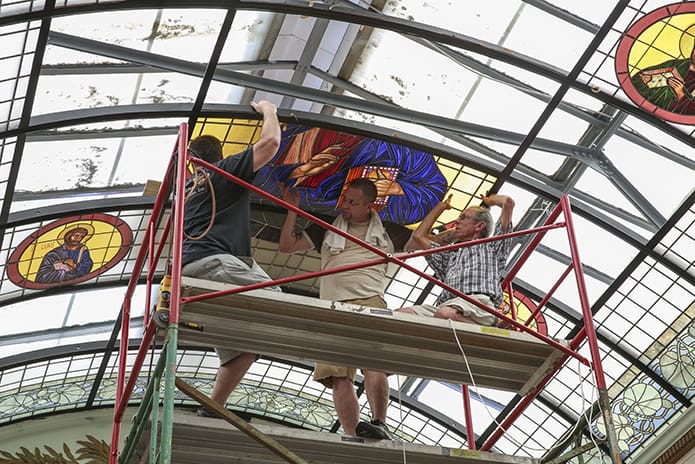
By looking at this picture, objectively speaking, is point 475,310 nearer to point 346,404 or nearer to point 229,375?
point 346,404

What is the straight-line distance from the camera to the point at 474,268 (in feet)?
27.9

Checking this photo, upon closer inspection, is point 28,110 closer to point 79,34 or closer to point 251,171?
point 79,34

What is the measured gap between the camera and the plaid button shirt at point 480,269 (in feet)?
27.5

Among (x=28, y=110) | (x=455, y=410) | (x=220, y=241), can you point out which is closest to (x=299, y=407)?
(x=455, y=410)

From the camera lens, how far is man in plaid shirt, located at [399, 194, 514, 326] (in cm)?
805

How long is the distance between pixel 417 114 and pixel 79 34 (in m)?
4.38

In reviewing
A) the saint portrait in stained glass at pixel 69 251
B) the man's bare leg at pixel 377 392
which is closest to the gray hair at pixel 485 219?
the man's bare leg at pixel 377 392

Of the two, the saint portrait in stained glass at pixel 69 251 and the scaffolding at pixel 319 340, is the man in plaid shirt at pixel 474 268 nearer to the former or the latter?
the scaffolding at pixel 319 340

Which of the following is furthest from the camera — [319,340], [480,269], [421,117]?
[421,117]

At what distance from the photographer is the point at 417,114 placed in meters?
12.9

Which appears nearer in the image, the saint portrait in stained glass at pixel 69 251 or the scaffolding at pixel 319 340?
the scaffolding at pixel 319 340

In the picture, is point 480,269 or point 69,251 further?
point 69,251

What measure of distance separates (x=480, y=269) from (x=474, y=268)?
5cm

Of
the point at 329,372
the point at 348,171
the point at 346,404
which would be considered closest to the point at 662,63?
the point at 348,171
